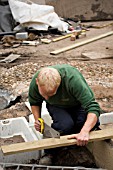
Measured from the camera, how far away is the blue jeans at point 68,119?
3.49 metres

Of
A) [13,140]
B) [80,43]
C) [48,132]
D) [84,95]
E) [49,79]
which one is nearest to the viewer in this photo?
[49,79]

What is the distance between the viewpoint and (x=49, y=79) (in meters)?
3.08

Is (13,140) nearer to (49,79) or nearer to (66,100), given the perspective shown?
(66,100)

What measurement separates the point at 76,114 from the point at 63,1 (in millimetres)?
8720

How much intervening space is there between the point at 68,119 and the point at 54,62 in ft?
12.5

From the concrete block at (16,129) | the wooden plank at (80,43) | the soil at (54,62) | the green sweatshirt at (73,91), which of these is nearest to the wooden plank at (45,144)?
the green sweatshirt at (73,91)

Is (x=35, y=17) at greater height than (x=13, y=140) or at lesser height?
greater

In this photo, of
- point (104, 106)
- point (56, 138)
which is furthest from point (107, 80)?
point (56, 138)

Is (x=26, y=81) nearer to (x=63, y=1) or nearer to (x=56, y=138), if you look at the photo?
(x=56, y=138)

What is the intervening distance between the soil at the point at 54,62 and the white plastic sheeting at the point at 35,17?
81 cm

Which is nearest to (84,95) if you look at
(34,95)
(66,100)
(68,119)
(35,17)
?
(66,100)

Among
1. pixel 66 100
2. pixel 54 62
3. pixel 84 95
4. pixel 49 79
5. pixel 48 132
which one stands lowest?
pixel 54 62

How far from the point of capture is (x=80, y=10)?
38.9 feet

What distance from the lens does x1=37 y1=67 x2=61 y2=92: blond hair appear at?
308cm
